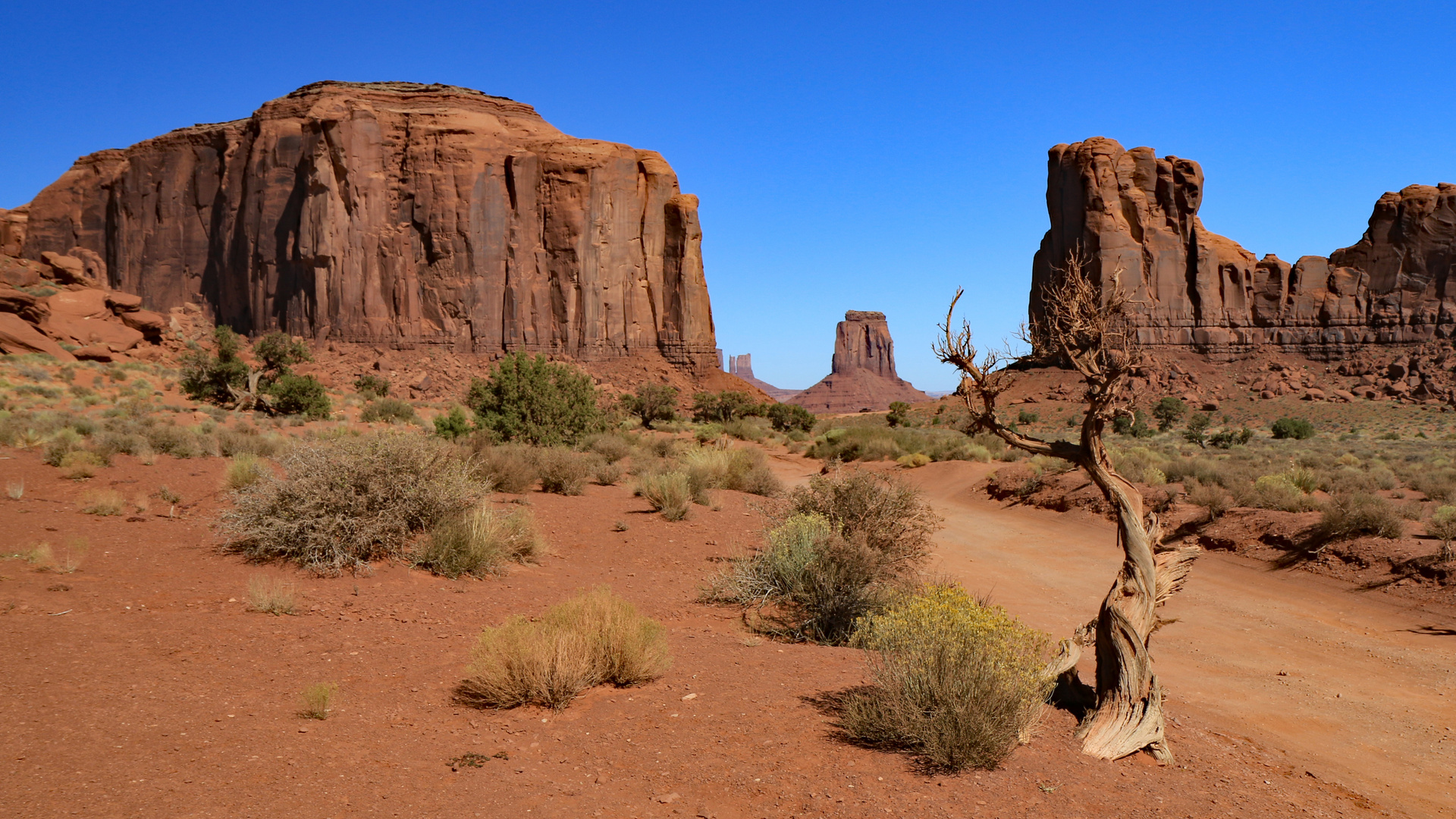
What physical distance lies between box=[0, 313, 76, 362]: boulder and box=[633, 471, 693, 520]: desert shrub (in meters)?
29.4

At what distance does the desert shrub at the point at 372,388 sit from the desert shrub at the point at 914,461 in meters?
28.9

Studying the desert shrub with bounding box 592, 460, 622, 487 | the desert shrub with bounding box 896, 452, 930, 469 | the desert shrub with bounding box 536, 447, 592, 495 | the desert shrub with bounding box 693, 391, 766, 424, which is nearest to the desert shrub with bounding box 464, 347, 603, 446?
the desert shrub with bounding box 592, 460, 622, 487

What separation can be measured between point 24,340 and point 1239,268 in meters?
82.3

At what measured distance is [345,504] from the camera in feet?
28.5

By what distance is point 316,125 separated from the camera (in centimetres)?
5688

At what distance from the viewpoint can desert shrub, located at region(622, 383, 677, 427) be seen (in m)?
41.8

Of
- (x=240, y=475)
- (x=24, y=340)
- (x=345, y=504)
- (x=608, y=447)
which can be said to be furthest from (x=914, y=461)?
(x=24, y=340)

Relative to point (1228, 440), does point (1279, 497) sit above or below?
below

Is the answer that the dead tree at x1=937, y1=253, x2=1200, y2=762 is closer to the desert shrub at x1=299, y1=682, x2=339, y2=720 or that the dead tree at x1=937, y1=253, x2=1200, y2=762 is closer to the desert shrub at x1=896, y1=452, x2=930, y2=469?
the desert shrub at x1=299, y1=682, x2=339, y2=720

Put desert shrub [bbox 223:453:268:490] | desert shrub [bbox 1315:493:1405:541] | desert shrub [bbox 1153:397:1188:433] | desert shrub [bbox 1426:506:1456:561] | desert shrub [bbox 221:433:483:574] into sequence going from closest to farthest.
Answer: desert shrub [bbox 221:433:483:574] < desert shrub [bbox 1426:506:1456:561] < desert shrub [bbox 223:453:268:490] < desert shrub [bbox 1315:493:1405:541] < desert shrub [bbox 1153:397:1188:433]

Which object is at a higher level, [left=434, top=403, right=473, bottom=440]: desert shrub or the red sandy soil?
[left=434, top=403, right=473, bottom=440]: desert shrub

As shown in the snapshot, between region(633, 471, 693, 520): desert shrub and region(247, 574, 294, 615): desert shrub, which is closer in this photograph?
region(247, 574, 294, 615): desert shrub

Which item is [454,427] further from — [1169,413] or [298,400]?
[1169,413]

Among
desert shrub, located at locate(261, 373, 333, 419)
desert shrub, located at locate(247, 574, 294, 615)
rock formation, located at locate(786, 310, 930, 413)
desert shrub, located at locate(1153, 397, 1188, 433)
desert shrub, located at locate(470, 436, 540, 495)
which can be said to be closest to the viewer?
desert shrub, located at locate(247, 574, 294, 615)
